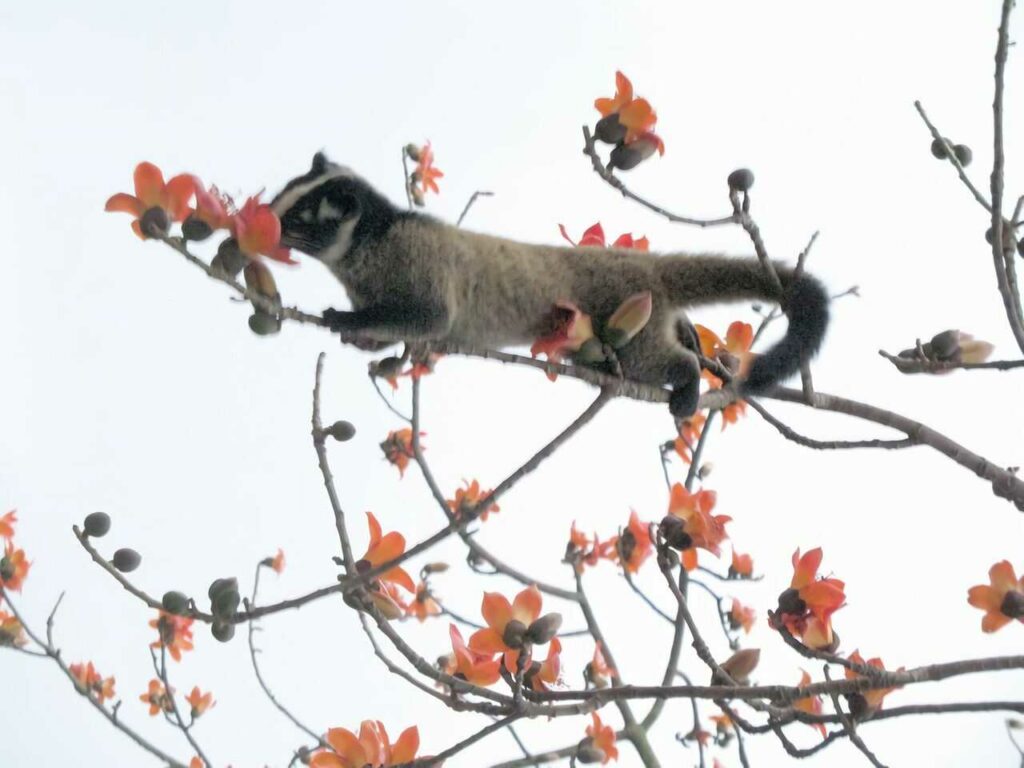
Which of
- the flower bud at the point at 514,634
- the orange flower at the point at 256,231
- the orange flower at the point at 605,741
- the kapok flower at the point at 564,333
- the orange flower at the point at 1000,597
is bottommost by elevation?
the flower bud at the point at 514,634

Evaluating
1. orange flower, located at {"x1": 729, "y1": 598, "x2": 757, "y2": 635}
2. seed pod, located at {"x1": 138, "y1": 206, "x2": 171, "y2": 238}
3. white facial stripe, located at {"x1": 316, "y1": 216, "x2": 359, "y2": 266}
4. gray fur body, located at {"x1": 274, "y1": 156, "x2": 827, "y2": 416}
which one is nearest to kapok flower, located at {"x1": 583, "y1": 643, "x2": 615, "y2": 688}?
orange flower, located at {"x1": 729, "y1": 598, "x2": 757, "y2": 635}

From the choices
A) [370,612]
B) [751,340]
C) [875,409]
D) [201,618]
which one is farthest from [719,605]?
[201,618]

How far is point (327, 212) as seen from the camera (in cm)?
128

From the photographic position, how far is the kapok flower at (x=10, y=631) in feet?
5.83

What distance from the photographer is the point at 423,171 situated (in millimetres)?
1935

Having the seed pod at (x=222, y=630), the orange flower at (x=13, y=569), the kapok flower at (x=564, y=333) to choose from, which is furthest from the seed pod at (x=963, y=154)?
the orange flower at (x=13, y=569)

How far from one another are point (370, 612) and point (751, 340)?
81cm

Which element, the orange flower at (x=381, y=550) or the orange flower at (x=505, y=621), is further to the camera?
the orange flower at (x=381, y=550)

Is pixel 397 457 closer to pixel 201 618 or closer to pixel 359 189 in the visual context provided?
pixel 359 189

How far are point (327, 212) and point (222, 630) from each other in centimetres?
65

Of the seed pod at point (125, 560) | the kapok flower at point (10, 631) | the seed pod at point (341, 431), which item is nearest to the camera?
the seed pod at point (125, 560)

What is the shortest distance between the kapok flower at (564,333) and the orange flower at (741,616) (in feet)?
2.79

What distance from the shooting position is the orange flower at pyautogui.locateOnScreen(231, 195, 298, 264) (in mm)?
905

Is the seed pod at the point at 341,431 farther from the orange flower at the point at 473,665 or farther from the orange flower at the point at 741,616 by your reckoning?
the orange flower at the point at 741,616
